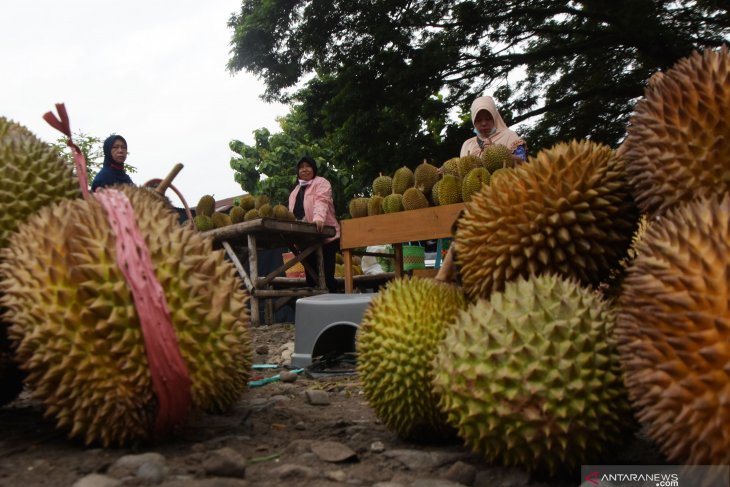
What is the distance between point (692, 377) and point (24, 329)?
1.96 metres

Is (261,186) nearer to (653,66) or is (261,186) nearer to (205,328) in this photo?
(653,66)

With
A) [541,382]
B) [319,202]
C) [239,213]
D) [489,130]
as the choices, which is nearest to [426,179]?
[489,130]

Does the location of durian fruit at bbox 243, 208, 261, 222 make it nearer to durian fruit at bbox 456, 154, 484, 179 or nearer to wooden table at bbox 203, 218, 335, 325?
wooden table at bbox 203, 218, 335, 325

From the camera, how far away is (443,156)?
42.3ft

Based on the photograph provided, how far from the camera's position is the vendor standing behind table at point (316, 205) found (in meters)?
10.0

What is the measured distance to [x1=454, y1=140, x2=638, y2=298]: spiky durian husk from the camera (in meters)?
2.26

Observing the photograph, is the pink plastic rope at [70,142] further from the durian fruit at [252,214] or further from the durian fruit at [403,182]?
the durian fruit at [252,214]

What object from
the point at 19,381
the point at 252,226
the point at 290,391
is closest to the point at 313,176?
the point at 252,226

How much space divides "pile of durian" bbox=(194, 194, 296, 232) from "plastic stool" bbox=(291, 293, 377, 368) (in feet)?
17.7

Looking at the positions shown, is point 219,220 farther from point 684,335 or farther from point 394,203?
point 684,335

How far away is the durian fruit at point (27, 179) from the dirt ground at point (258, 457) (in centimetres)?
81

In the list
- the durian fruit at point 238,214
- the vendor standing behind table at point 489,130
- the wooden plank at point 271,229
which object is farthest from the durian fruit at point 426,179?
the durian fruit at point 238,214

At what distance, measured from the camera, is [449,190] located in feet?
22.6

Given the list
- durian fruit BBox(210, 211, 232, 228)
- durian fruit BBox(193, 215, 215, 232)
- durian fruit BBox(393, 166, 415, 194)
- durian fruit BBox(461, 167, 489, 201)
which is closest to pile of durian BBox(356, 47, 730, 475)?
durian fruit BBox(461, 167, 489, 201)
